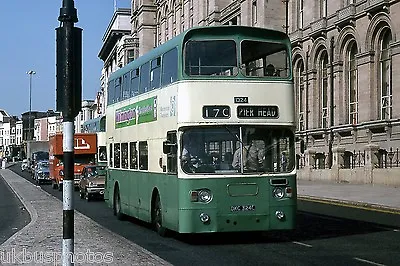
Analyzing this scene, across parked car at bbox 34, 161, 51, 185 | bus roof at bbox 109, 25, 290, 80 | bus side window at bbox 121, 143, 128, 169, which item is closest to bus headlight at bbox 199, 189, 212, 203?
bus roof at bbox 109, 25, 290, 80

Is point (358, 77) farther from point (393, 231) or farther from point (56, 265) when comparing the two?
point (56, 265)

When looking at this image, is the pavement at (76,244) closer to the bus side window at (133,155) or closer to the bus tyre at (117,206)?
the bus tyre at (117,206)

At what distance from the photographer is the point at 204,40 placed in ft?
50.1

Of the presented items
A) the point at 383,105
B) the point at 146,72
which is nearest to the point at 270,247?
the point at 146,72

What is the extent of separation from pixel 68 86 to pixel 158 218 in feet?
31.6

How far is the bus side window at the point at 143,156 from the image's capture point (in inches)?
703

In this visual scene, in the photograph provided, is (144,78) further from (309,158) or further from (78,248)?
(309,158)

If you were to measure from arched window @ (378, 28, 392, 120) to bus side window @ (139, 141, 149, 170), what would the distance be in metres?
25.2

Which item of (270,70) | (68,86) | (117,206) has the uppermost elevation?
(270,70)

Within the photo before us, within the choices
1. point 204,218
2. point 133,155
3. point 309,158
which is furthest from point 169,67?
point 309,158

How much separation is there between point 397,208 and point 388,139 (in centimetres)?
1573

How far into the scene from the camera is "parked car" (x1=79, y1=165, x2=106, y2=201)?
31.5 meters

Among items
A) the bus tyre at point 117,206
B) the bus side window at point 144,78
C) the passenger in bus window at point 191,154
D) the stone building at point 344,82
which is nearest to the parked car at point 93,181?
the bus tyre at point 117,206

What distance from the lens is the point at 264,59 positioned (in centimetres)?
1540
